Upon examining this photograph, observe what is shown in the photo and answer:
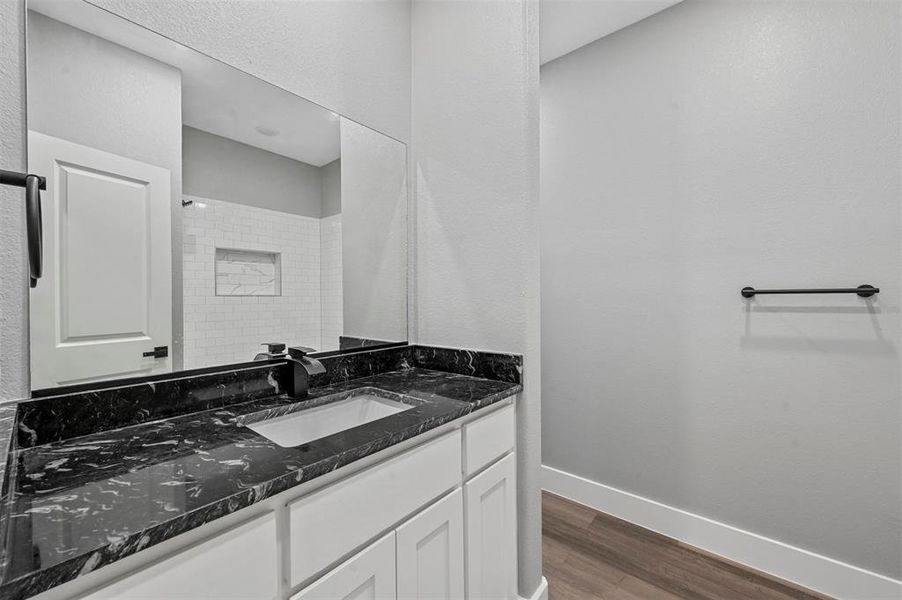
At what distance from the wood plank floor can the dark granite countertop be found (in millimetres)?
1143

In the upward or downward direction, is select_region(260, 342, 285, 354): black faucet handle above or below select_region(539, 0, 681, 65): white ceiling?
below

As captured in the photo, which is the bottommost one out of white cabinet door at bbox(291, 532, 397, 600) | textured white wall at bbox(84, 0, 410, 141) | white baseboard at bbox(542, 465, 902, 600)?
white baseboard at bbox(542, 465, 902, 600)

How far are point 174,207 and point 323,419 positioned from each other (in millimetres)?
753

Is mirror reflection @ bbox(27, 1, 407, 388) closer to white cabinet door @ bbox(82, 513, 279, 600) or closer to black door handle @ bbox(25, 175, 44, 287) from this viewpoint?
black door handle @ bbox(25, 175, 44, 287)

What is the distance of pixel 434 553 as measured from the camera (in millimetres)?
995

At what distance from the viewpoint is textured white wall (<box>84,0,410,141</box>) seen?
1.07 meters

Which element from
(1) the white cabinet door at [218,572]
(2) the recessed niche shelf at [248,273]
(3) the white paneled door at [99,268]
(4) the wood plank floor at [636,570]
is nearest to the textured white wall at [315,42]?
(3) the white paneled door at [99,268]

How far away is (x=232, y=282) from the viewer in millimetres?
1190

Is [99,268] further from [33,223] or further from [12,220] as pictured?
[33,223]

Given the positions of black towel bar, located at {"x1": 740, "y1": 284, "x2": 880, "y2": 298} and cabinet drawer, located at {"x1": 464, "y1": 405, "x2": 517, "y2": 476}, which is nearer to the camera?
cabinet drawer, located at {"x1": 464, "y1": 405, "x2": 517, "y2": 476}

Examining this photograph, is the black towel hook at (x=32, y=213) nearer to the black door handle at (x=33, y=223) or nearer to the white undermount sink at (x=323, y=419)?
the black door handle at (x=33, y=223)

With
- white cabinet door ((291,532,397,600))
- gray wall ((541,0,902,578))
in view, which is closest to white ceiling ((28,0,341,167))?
white cabinet door ((291,532,397,600))

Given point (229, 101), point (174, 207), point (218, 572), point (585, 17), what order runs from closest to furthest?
point (218, 572), point (174, 207), point (229, 101), point (585, 17)

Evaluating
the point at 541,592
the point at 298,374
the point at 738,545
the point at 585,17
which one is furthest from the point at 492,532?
the point at 585,17
